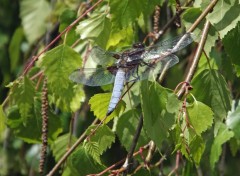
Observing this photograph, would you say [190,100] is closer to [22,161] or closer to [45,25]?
[45,25]

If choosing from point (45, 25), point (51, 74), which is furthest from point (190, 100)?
point (45, 25)

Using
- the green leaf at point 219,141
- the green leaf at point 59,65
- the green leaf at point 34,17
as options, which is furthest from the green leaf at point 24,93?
the green leaf at point 34,17

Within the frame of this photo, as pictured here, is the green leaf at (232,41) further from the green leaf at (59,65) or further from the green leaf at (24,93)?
the green leaf at (24,93)

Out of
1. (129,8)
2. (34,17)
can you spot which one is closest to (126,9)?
(129,8)

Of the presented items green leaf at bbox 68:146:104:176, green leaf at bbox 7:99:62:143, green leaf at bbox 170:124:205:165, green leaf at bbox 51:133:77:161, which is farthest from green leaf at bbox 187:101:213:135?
green leaf at bbox 51:133:77:161

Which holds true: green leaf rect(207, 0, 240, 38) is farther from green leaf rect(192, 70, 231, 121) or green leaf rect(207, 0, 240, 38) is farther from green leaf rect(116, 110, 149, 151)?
green leaf rect(116, 110, 149, 151)

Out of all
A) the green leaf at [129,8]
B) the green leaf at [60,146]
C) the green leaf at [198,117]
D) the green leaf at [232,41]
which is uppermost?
the green leaf at [129,8]
